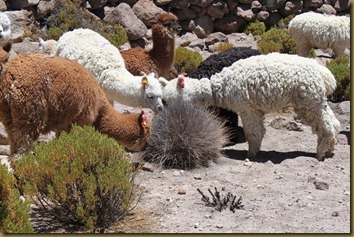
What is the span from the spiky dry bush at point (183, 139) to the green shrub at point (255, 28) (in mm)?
9420

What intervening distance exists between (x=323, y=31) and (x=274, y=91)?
6363 mm

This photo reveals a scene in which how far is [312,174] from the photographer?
283 inches

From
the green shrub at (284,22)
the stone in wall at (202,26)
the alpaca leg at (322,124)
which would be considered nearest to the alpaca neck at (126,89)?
the alpaca leg at (322,124)

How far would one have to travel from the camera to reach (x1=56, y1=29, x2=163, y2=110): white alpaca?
26.9 feet

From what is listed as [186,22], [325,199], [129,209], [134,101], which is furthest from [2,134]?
[186,22]

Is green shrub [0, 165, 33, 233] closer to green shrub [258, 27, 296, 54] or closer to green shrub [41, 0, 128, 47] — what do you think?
green shrub [41, 0, 128, 47]

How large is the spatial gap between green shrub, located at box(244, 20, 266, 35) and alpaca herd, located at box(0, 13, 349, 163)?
6858 mm

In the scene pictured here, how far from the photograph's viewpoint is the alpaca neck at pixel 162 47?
9.73 metres

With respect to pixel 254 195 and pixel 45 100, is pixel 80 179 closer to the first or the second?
pixel 45 100

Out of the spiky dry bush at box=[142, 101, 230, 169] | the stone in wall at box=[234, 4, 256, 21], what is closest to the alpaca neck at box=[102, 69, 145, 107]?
the spiky dry bush at box=[142, 101, 230, 169]

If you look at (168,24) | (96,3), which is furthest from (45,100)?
(96,3)

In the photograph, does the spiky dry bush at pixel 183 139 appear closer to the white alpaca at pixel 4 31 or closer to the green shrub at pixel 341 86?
the white alpaca at pixel 4 31

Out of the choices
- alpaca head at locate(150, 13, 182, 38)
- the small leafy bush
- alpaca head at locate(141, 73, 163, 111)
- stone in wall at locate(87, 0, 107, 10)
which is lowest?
the small leafy bush

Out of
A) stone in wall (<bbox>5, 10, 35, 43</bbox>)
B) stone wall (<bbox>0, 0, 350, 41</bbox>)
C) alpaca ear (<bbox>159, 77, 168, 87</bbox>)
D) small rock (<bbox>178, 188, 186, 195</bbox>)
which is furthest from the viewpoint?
stone wall (<bbox>0, 0, 350, 41</bbox>)
